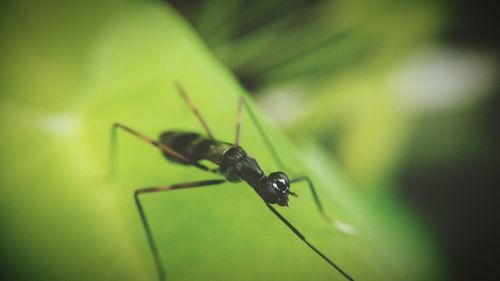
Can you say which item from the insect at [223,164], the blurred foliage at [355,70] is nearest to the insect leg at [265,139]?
the insect at [223,164]

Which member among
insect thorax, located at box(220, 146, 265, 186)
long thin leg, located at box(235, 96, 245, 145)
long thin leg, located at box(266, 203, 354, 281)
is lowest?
long thin leg, located at box(266, 203, 354, 281)

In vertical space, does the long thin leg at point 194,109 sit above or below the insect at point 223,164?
above

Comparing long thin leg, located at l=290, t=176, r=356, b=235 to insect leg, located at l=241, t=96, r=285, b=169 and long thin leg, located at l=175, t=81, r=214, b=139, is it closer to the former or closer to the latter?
insect leg, located at l=241, t=96, r=285, b=169

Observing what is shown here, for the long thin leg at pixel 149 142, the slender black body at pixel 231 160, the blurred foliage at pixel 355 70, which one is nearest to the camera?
the slender black body at pixel 231 160

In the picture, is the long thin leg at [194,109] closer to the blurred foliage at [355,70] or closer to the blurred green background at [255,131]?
the blurred green background at [255,131]

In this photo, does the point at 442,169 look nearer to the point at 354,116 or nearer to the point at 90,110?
the point at 354,116

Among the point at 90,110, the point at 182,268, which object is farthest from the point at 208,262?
the point at 90,110

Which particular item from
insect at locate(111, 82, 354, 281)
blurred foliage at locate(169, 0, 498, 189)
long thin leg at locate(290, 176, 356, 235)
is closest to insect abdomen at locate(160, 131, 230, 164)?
insect at locate(111, 82, 354, 281)
